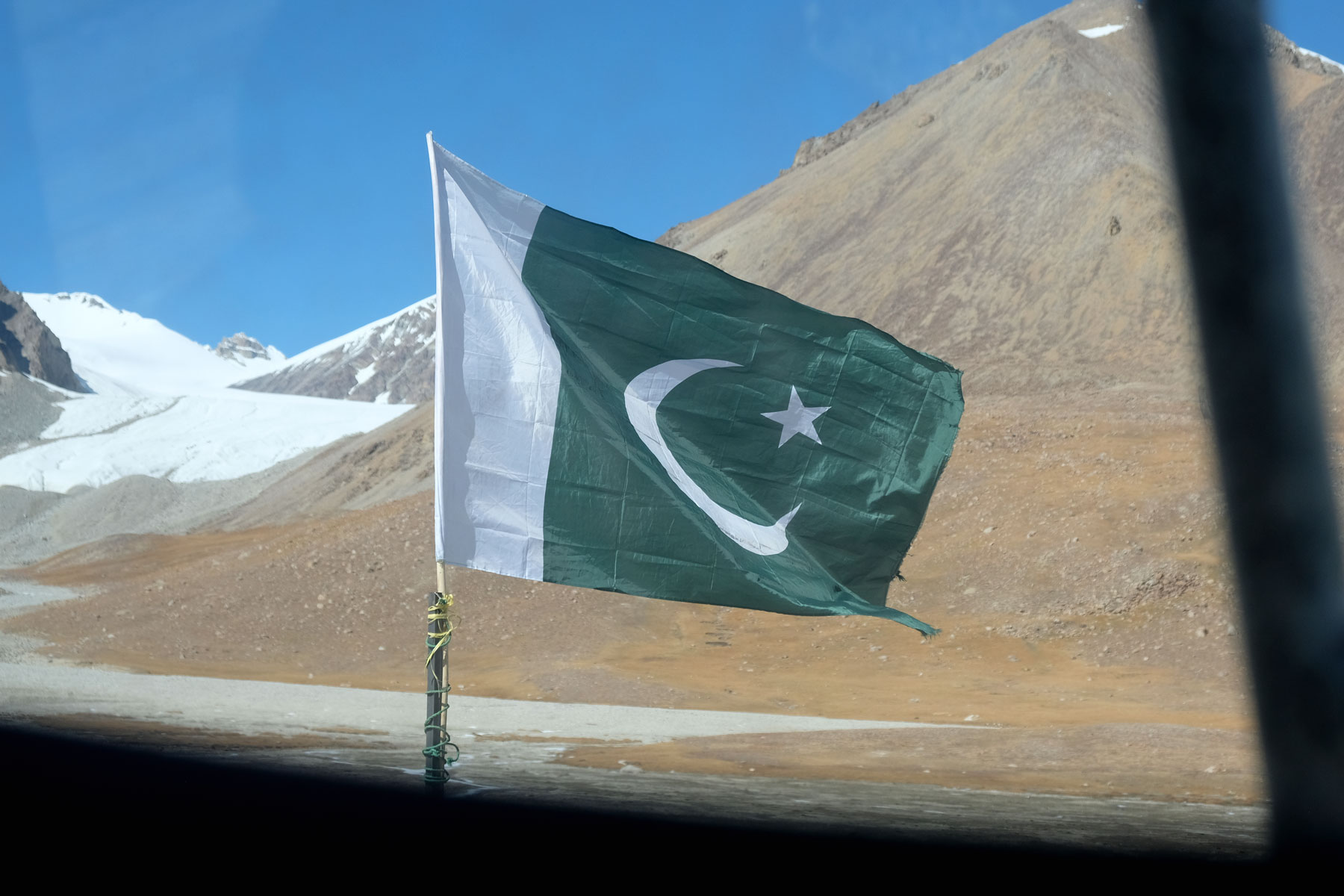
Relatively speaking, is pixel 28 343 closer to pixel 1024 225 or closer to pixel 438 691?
pixel 1024 225

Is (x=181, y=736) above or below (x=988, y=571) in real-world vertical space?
below

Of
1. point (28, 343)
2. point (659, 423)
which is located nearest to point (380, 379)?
point (28, 343)

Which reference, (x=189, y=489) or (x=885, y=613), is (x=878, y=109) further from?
(x=885, y=613)

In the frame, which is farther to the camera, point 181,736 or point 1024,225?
point 1024,225

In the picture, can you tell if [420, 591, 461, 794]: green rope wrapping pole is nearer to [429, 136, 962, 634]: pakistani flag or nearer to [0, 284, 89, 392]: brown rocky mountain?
[429, 136, 962, 634]: pakistani flag

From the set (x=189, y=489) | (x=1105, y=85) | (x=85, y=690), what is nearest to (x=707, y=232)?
(x=1105, y=85)

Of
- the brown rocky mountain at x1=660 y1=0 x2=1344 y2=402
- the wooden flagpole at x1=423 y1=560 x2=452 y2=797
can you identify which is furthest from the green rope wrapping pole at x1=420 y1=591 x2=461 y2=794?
the brown rocky mountain at x1=660 y1=0 x2=1344 y2=402

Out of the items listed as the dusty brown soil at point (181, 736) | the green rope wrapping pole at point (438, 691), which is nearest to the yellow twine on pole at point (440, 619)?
the green rope wrapping pole at point (438, 691)
